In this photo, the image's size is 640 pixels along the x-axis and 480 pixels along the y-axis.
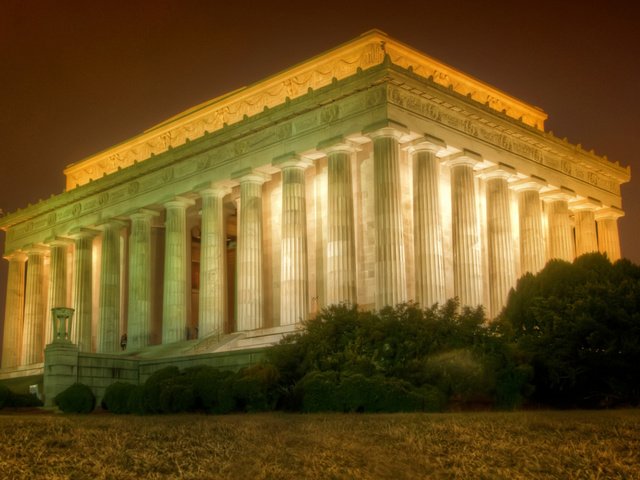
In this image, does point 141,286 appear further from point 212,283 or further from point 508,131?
point 508,131

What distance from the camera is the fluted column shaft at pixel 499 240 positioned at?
5288 cm

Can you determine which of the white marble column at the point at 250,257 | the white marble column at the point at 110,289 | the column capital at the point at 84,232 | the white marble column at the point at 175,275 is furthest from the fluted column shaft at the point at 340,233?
the column capital at the point at 84,232

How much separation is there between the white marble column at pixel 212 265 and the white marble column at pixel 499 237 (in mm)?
17103

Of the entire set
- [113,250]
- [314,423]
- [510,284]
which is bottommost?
[314,423]

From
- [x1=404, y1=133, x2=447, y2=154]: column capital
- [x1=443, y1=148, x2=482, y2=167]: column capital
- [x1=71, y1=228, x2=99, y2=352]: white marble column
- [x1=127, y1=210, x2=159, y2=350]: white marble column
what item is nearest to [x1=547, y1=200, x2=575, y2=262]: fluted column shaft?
[x1=443, y1=148, x2=482, y2=167]: column capital

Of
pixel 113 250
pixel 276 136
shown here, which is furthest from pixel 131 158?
pixel 276 136

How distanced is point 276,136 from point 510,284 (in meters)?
17.0

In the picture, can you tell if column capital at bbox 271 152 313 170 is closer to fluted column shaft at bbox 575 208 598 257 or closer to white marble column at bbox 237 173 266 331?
white marble column at bbox 237 173 266 331

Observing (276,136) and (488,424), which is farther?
(276,136)

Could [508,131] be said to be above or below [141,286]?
above

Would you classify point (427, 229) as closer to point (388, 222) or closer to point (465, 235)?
point (388, 222)

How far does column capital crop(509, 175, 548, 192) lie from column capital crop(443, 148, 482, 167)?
5379 millimetres

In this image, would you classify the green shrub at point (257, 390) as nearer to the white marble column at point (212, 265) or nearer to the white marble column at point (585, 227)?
the white marble column at point (212, 265)

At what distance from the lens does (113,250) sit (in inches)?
2530
